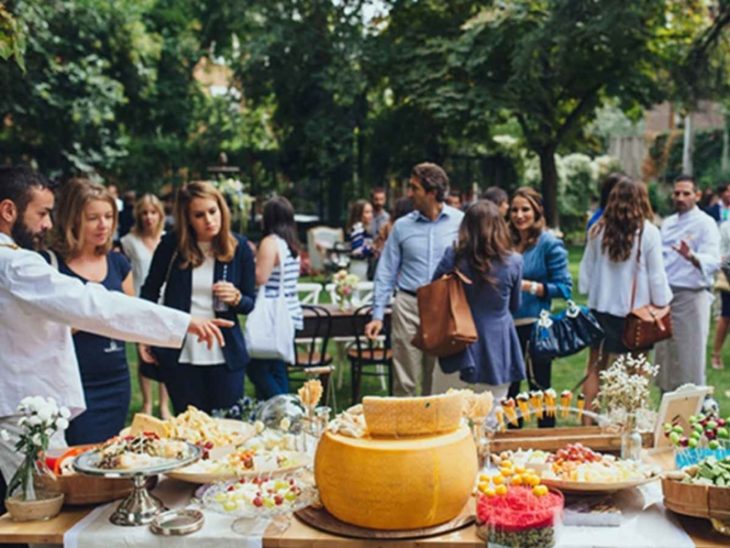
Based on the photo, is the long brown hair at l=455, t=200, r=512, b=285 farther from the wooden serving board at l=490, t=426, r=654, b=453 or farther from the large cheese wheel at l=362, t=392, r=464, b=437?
the large cheese wheel at l=362, t=392, r=464, b=437

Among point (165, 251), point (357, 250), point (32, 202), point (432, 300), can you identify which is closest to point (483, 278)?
point (432, 300)

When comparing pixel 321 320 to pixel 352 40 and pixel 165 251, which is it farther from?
pixel 352 40

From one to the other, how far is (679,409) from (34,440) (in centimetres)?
211

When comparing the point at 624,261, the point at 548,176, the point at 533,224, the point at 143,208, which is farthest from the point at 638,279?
the point at 548,176

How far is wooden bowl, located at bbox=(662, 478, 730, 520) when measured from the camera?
84.7 inches

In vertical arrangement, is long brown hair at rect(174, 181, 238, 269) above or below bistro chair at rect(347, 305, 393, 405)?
above

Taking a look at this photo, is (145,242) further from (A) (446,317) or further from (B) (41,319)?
(B) (41,319)

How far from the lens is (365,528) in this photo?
2.21 metres

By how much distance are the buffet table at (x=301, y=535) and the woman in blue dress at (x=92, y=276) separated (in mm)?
1041

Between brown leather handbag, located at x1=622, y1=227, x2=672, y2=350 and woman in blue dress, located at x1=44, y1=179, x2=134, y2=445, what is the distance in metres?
2.86

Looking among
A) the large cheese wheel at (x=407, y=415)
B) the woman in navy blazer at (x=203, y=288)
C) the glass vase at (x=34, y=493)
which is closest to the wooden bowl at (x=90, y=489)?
the glass vase at (x=34, y=493)

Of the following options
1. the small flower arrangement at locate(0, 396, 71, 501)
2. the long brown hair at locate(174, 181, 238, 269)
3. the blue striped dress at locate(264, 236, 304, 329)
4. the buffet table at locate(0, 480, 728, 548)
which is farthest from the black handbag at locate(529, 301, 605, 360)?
the small flower arrangement at locate(0, 396, 71, 501)

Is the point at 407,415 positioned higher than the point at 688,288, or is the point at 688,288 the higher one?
the point at 688,288

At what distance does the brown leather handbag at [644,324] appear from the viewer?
470cm
